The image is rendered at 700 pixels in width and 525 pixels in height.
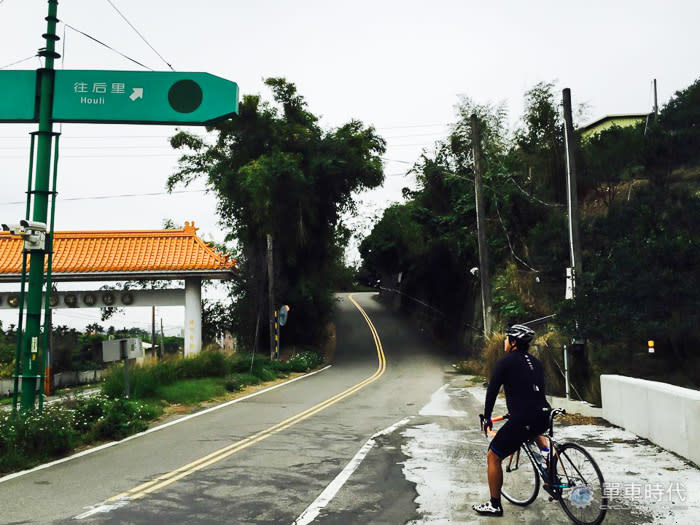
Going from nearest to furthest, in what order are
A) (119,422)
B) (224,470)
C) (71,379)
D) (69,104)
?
(224,470)
(69,104)
(119,422)
(71,379)

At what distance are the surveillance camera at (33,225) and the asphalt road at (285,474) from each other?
13.2ft

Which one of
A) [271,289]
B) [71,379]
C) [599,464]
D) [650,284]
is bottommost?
[71,379]

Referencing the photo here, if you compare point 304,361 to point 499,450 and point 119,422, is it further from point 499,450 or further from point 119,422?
point 499,450

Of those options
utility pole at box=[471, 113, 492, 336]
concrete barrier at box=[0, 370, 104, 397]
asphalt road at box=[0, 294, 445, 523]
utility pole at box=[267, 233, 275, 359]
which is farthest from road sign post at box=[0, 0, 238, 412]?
concrete barrier at box=[0, 370, 104, 397]

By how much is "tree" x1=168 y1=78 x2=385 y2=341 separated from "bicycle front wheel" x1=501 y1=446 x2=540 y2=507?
28.4 metres

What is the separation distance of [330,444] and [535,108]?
27.5m

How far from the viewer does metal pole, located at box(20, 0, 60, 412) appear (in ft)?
36.3

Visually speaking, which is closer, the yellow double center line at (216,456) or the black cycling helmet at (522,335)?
the black cycling helmet at (522,335)

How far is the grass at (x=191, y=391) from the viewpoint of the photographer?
18.2 metres

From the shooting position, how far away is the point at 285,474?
8.56 metres

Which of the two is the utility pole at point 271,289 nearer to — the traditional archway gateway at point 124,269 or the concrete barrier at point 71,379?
the traditional archway gateway at point 124,269

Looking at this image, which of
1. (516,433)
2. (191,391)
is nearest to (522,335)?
(516,433)

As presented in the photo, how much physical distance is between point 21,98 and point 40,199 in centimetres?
183

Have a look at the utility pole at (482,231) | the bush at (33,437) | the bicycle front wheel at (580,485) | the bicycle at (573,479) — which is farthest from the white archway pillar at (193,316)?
the bicycle front wheel at (580,485)
